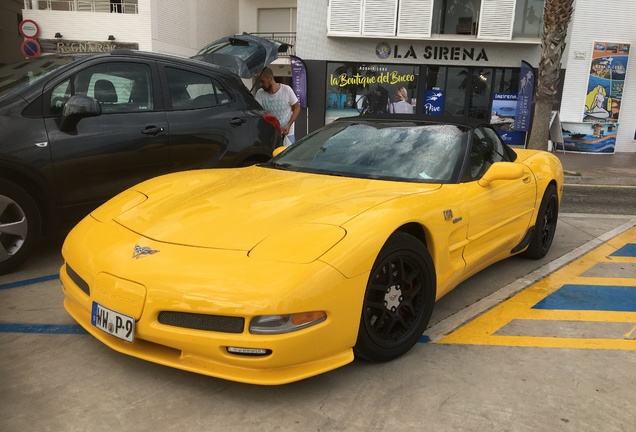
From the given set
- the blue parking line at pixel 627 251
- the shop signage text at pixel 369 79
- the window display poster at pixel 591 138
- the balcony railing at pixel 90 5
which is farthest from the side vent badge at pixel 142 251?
the balcony railing at pixel 90 5

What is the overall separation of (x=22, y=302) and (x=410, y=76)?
15.6 m

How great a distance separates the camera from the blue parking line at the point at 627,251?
17.2 feet

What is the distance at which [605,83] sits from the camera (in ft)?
53.7

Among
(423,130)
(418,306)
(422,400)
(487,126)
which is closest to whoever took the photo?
(422,400)

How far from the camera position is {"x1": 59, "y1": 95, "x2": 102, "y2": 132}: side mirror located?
3967mm

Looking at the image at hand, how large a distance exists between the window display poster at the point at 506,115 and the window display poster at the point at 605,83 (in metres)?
2.09

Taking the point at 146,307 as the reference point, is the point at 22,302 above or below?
below

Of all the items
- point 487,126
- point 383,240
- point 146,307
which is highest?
point 487,126

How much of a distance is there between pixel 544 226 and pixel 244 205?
3184 millimetres

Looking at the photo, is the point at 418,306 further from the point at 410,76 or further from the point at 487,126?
the point at 410,76

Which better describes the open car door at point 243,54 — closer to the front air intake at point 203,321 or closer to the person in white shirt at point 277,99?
the person in white shirt at point 277,99

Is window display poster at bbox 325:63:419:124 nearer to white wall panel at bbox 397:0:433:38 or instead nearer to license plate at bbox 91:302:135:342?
white wall panel at bbox 397:0:433:38

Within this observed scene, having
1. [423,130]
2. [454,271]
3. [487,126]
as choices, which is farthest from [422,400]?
[487,126]

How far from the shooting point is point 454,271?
328cm
